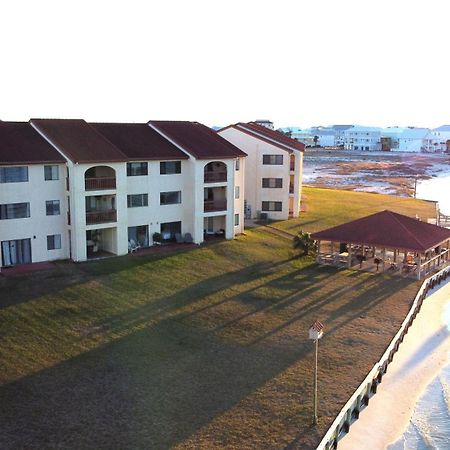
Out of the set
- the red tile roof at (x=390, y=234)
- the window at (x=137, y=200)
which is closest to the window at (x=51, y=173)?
the window at (x=137, y=200)

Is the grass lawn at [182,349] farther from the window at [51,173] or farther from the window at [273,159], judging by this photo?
the window at [273,159]

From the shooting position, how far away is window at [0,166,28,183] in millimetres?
34281

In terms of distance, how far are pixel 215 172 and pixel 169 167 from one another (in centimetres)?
393

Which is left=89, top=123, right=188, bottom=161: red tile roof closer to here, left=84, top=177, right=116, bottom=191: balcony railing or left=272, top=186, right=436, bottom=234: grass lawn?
left=84, top=177, right=116, bottom=191: balcony railing

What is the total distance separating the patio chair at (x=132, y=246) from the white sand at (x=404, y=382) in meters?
18.6

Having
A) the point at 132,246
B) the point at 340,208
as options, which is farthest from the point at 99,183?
the point at 340,208

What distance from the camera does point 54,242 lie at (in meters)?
36.7

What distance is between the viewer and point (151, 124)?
45875mm

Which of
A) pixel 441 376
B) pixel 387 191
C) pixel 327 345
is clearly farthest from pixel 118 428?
pixel 387 191

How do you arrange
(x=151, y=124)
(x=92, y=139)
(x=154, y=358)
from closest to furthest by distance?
(x=154, y=358) → (x=92, y=139) → (x=151, y=124)

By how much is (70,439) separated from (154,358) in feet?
21.7

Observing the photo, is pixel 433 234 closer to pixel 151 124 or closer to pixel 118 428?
pixel 151 124

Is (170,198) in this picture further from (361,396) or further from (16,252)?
(361,396)

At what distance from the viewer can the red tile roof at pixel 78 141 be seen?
36.7m
